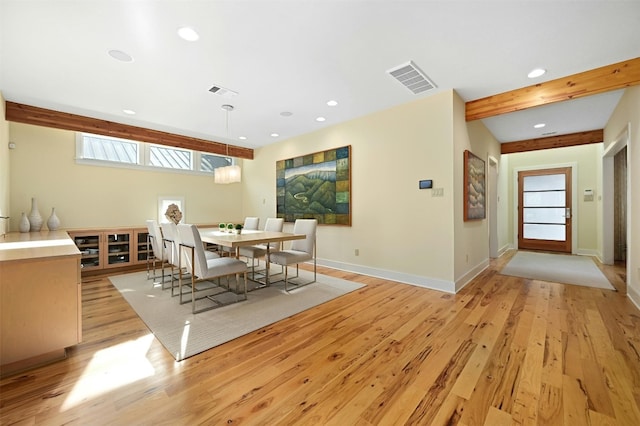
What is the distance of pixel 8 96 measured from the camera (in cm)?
353

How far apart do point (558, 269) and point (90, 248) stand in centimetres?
807

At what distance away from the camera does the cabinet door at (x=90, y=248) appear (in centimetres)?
423

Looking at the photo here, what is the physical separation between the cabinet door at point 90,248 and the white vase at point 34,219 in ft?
1.60

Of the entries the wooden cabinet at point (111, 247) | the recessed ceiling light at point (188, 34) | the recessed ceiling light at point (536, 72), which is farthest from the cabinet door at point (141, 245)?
the recessed ceiling light at point (536, 72)

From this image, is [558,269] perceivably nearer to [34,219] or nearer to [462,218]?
[462,218]

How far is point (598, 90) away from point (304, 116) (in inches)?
143

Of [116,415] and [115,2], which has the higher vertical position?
[115,2]

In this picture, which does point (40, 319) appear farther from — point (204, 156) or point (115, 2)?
point (204, 156)

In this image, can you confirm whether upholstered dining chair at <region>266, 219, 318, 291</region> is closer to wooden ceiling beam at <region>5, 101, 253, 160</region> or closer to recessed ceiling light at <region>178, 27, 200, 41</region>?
recessed ceiling light at <region>178, 27, 200, 41</region>

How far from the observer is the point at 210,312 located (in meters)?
2.81

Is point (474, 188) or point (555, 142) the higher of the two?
point (555, 142)

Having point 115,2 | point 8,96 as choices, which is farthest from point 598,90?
point 8,96

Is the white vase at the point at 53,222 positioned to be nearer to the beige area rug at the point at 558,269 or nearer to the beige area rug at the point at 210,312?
the beige area rug at the point at 210,312

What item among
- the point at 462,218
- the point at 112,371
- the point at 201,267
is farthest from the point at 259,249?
the point at 462,218
